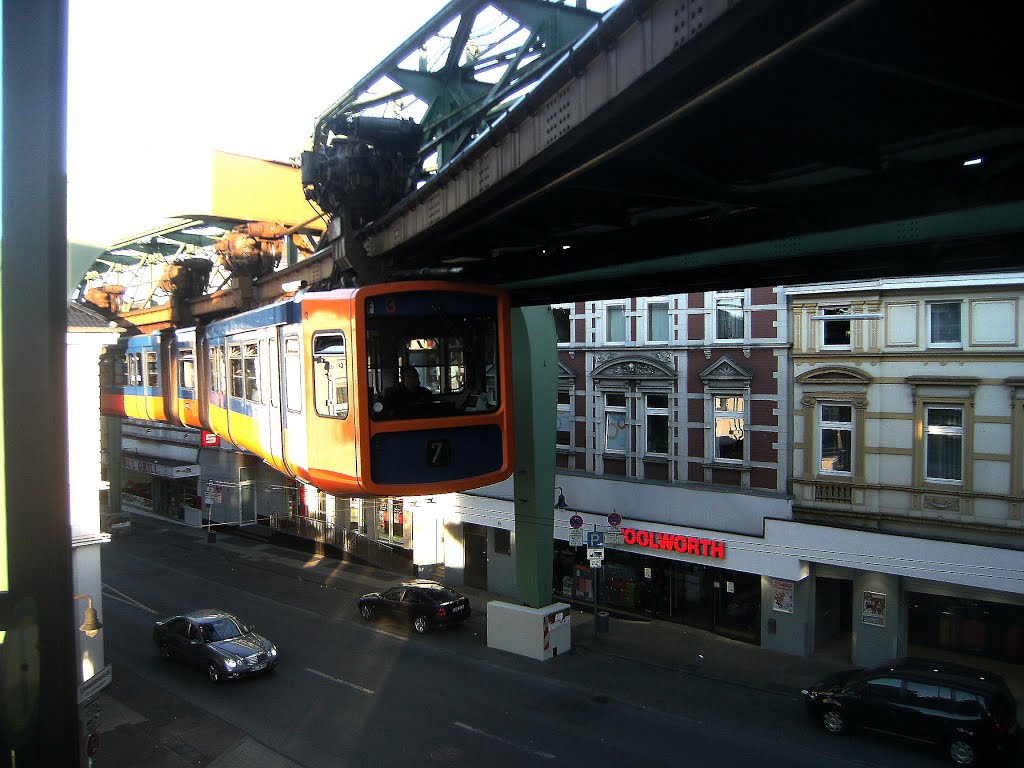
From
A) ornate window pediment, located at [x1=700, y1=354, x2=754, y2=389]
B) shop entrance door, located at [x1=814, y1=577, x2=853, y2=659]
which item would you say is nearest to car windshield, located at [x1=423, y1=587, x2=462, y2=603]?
ornate window pediment, located at [x1=700, y1=354, x2=754, y2=389]

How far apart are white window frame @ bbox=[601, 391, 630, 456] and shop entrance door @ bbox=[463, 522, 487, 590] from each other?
15.7 feet

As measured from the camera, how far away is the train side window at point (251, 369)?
1176 centimetres

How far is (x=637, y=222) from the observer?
9.42 metres

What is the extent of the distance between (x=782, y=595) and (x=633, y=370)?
625 cm

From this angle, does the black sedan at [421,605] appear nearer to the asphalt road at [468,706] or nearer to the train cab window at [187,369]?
the asphalt road at [468,706]

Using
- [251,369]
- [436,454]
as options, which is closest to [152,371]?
[251,369]

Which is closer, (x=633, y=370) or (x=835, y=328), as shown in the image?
(x=835, y=328)

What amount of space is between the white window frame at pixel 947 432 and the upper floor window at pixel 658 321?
611 cm

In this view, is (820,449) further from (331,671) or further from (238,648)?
(238,648)

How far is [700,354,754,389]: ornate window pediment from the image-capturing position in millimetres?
17656

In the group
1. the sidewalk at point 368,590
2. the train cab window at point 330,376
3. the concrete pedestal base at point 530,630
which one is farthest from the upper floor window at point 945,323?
the train cab window at point 330,376

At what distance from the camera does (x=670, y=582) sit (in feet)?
63.5

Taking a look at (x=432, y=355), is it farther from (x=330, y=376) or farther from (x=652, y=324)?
(x=652, y=324)

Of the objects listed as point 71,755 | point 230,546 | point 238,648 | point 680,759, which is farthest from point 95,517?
point 230,546
